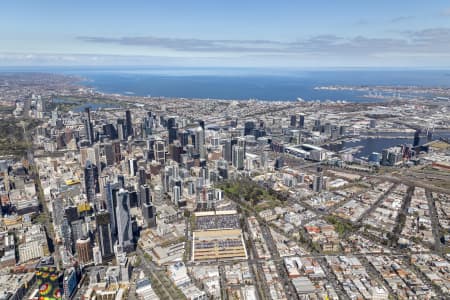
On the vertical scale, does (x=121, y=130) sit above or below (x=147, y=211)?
above

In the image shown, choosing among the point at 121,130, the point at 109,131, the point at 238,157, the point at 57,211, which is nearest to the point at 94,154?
the point at 109,131

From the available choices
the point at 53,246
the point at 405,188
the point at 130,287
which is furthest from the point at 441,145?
the point at 53,246

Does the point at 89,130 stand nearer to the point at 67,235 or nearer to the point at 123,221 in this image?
the point at 67,235

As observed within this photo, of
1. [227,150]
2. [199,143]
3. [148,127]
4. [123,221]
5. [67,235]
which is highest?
[148,127]

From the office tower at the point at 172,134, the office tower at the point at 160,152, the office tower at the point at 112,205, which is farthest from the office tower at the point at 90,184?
the office tower at the point at 172,134

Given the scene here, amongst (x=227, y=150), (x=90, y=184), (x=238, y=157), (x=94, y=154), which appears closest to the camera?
(x=90, y=184)

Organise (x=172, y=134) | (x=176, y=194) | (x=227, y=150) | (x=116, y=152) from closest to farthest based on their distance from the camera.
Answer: (x=176, y=194), (x=116, y=152), (x=227, y=150), (x=172, y=134)

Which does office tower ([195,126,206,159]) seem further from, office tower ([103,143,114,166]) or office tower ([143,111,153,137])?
office tower ([143,111,153,137])
